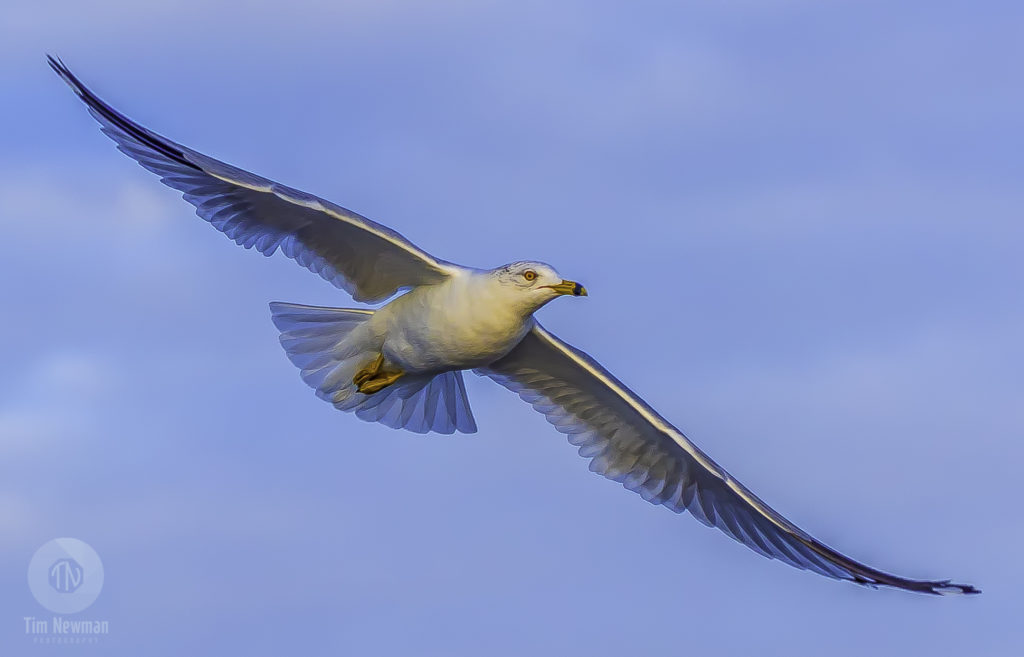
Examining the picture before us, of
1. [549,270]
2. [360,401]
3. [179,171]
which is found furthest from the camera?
[360,401]

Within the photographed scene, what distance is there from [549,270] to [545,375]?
224 cm

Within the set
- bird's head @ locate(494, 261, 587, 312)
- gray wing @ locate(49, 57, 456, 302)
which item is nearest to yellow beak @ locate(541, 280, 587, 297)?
bird's head @ locate(494, 261, 587, 312)

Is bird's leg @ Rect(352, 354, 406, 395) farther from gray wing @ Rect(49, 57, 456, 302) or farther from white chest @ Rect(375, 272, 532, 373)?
gray wing @ Rect(49, 57, 456, 302)

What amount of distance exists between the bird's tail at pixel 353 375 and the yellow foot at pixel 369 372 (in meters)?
0.06

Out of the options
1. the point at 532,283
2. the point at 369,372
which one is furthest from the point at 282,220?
the point at 532,283

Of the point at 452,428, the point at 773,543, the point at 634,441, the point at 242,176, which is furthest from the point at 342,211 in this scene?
the point at 773,543

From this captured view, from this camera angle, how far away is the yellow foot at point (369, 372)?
46.0ft

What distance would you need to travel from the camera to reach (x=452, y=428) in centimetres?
1475

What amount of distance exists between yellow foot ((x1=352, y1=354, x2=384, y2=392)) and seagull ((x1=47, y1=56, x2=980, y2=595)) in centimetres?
1

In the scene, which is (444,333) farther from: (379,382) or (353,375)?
(353,375)

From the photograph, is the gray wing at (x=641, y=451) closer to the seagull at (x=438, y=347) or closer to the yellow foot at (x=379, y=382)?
the seagull at (x=438, y=347)

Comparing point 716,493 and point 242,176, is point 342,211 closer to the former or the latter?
point 242,176

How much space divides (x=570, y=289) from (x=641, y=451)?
106 inches

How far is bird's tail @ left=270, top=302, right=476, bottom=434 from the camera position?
14070mm
